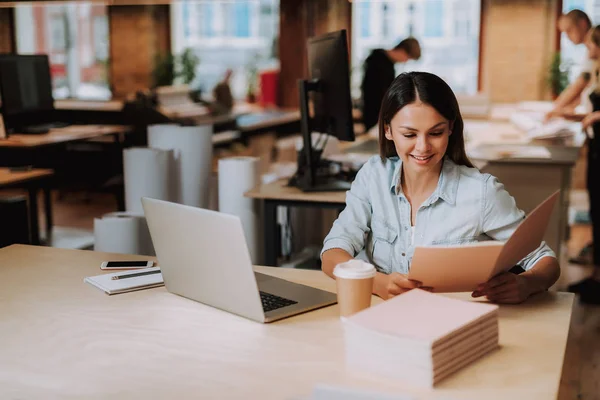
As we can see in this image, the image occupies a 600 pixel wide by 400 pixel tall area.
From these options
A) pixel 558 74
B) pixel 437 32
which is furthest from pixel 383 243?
pixel 437 32

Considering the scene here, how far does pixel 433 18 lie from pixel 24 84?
175 inches

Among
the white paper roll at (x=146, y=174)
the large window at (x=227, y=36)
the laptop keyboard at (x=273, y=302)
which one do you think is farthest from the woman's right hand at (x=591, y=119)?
the large window at (x=227, y=36)

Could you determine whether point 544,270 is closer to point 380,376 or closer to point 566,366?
point 380,376

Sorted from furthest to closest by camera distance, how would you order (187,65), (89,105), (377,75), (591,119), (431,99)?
(187,65), (89,105), (377,75), (591,119), (431,99)

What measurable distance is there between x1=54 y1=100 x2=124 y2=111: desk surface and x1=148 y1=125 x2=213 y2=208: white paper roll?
378 cm

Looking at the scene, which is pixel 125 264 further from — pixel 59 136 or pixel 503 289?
pixel 59 136

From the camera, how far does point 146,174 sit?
3.75 meters

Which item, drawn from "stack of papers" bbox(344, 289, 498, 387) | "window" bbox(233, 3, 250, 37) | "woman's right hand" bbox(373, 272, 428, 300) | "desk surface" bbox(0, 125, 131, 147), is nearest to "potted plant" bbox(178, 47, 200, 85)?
"window" bbox(233, 3, 250, 37)

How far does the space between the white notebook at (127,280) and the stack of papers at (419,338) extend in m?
0.75

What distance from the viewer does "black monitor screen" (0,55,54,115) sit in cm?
578

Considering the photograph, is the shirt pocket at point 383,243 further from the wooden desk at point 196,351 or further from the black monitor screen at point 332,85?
the black monitor screen at point 332,85

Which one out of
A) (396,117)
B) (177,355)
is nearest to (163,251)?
(177,355)

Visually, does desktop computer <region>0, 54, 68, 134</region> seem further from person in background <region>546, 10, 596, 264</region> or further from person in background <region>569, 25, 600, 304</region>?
person in background <region>569, 25, 600, 304</region>

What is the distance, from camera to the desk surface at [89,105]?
25.4 feet
